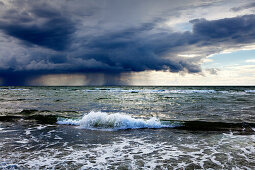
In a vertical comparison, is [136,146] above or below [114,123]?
below

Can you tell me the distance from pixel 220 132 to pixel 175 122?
2.82 metres

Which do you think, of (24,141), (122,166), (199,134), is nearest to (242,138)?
(199,134)

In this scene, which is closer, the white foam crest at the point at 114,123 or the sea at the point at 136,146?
the sea at the point at 136,146

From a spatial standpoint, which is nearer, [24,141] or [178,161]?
[178,161]

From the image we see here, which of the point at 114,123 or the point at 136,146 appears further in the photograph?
the point at 114,123

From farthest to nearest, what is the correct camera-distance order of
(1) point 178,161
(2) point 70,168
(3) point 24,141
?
(3) point 24,141, (1) point 178,161, (2) point 70,168

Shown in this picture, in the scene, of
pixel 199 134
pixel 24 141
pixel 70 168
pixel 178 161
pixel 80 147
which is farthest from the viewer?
pixel 199 134

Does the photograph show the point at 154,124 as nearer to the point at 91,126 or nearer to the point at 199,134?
the point at 199,134

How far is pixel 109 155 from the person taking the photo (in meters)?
6.34

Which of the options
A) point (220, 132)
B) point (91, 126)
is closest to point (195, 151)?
point (220, 132)

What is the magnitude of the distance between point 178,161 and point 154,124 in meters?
5.53

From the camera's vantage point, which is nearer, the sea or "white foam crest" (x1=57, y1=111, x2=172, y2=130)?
the sea

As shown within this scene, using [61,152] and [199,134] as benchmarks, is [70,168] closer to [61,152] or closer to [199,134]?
[61,152]

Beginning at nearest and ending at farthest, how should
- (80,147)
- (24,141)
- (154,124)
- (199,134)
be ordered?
(80,147) < (24,141) < (199,134) < (154,124)
